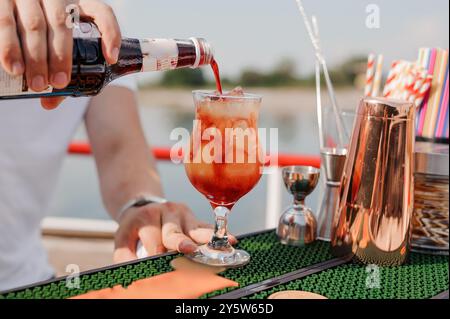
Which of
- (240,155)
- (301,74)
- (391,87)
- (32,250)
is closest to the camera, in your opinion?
(240,155)

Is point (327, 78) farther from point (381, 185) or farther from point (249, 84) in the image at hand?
point (249, 84)

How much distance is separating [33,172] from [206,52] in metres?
0.83

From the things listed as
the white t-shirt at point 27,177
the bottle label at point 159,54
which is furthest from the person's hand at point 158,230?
the white t-shirt at point 27,177

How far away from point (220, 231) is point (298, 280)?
18cm

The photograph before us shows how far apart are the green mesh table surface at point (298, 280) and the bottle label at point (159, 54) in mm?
363

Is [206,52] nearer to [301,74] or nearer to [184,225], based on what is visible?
[184,225]

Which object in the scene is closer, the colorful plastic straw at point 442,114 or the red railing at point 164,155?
the colorful plastic straw at point 442,114

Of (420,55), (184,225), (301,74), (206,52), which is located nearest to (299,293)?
(184,225)

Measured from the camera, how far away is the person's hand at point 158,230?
1131 mm

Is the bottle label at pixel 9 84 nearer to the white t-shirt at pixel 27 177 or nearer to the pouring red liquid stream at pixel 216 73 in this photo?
the pouring red liquid stream at pixel 216 73

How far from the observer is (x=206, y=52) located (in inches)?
42.9

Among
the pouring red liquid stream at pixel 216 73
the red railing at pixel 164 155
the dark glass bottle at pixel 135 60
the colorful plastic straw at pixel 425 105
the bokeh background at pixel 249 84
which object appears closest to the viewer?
the dark glass bottle at pixel 135 60

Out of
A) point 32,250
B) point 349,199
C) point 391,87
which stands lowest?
point 32,250
